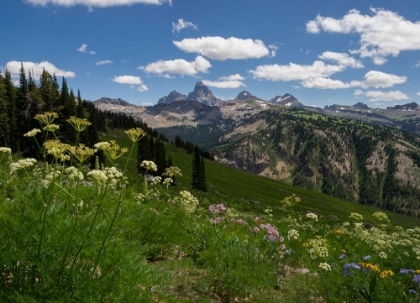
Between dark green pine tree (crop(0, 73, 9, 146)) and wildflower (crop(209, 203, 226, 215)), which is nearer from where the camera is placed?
wildflower (crop(209, 203, 226, 215))

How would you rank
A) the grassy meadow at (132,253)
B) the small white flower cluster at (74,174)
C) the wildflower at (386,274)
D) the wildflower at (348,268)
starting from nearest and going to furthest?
the grassy meadow at (132,253), the small white flower cluster at (74,174), the wildflower at (386,274), the wildflower at (348,268)

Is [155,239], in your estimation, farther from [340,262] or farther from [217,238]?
[340,262]

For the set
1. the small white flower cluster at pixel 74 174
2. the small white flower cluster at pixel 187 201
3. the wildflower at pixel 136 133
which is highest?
the wildflower at pixel 136 133

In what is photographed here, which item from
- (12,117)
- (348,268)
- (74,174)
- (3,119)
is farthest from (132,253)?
(12,117)

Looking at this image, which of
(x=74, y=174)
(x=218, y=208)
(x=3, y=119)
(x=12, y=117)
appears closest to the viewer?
(x=74, y=174)

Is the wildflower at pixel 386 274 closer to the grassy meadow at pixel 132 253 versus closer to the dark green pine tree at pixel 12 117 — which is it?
the grassy meadow at pixel 132 253

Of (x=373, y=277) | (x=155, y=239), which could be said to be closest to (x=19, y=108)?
(x=155, y=239)

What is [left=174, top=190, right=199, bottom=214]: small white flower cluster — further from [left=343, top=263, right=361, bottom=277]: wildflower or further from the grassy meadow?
[left=343, top=263, right=361, bottom=277]: wildflower

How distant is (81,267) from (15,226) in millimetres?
1028

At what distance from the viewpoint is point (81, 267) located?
4.13 m

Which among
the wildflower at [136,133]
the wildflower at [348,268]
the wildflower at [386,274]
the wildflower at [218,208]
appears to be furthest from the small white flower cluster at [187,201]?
the wildflower at [386,274]

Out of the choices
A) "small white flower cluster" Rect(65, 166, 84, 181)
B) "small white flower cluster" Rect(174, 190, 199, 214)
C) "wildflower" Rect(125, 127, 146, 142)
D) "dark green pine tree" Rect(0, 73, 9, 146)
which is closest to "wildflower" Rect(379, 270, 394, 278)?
"small white flower cluster" Rect(174, 190, 199, 214)

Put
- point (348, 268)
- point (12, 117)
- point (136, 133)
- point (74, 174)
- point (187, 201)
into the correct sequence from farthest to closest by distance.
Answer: point (12, 117) → point (187, 201) → point (348, 268) → point (74, 174) → point (136, 133)

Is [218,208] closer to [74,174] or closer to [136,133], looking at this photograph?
[74,174]
